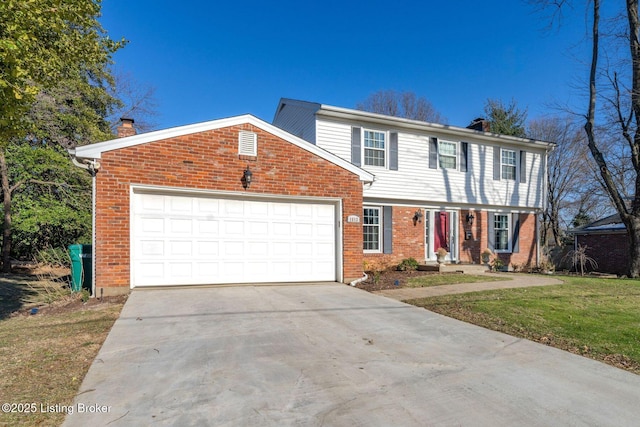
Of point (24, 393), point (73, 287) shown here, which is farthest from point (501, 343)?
point (73, 287)

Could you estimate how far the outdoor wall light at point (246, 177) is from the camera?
29.2 ft

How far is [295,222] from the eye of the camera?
969cm

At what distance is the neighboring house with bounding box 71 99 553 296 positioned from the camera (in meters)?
7.89

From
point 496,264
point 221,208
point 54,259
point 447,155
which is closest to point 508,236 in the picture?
point 496,264

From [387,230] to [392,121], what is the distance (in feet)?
12.8

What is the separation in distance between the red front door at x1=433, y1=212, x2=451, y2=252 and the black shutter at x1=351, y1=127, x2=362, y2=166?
4169mm

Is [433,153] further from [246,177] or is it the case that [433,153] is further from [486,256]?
[246,177]

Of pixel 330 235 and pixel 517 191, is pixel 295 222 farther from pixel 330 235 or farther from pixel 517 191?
pixel 517 191

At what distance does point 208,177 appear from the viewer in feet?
28.3

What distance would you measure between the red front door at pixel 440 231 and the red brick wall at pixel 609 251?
366 inches

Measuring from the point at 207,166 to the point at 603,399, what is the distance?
7.84m

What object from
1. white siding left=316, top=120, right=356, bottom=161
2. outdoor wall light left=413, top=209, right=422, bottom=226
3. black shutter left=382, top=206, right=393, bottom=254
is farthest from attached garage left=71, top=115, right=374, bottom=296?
outdoor wall light left=413, top=209, right=422, bottom=226

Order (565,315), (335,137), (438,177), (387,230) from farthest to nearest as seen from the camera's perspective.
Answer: (438,177), (387,230), (335,137), (565,315)

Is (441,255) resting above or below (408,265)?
above
